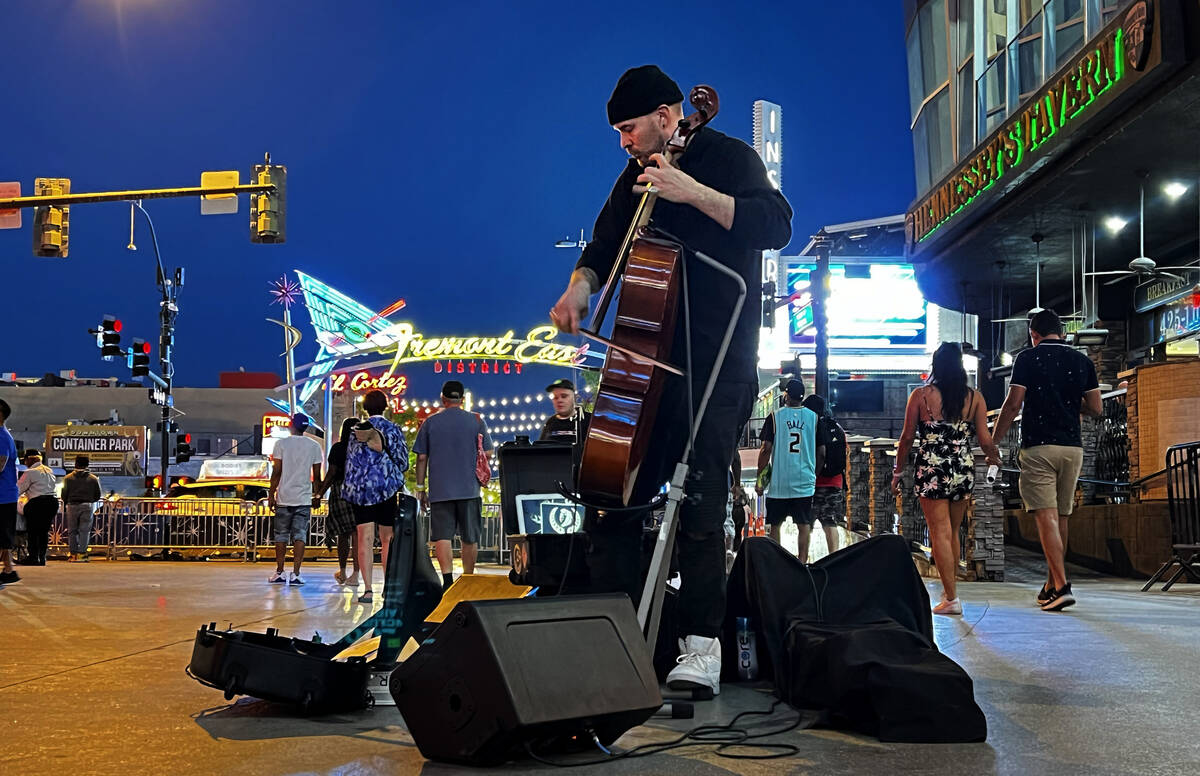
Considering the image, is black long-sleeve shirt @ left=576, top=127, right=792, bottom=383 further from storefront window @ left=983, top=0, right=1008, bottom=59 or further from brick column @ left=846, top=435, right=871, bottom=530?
storefront window @ left=983, top=0, right=1008, bottom=59

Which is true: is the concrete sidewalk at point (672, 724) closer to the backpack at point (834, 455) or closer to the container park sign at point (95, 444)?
the backpack at point (834, 455)

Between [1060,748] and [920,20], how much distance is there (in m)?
21.6

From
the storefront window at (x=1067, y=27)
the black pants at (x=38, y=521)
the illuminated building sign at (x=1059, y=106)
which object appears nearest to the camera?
the illuminated building sign at (x=1059, y=106)

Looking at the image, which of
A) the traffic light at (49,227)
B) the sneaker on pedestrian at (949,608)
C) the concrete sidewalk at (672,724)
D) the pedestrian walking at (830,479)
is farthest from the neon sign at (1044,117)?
the traffic light at (49,227)

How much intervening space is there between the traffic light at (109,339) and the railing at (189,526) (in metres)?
5.89

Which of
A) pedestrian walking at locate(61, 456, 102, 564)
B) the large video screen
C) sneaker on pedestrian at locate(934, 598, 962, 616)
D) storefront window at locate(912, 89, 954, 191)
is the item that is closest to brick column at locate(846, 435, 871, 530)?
storefront window at locate(912, 89, 954, 191)

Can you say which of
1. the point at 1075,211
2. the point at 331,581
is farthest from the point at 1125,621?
the point at 1075,211

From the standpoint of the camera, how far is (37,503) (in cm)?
1736

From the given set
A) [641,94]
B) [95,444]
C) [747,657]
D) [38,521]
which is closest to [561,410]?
[747,657]

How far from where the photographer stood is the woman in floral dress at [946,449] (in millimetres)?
7363

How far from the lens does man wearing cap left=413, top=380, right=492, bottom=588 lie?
9.88m

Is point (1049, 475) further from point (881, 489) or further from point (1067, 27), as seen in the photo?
point (1067, 27)

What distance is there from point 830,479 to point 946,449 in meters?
4.64

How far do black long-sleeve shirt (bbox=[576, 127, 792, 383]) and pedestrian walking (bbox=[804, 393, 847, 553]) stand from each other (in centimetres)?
768
